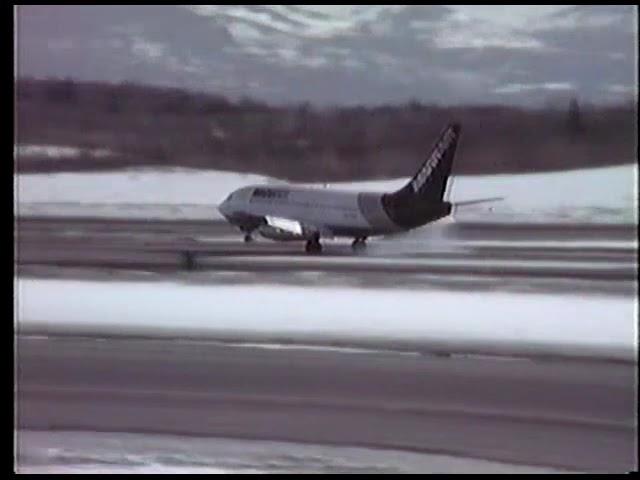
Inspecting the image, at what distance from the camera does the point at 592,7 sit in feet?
6.00

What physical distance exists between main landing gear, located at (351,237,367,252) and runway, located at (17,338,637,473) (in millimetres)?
238

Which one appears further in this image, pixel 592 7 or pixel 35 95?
pixel 35 95

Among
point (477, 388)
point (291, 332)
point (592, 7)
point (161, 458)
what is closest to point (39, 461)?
point (161, 458)

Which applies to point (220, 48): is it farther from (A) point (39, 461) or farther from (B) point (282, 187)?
(A) point (39, 461)

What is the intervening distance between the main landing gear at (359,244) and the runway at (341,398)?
238 mm

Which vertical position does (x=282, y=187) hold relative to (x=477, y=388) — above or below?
above

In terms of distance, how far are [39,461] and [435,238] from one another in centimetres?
102

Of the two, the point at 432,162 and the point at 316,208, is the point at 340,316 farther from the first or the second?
the point at 432,162

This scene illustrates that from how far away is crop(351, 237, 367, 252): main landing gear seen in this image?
6.31 ft

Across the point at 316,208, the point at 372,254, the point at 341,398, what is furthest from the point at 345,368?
the point at 316,208

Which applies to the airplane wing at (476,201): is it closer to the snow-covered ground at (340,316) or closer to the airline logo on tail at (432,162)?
the airline logo on tail at (432,162)

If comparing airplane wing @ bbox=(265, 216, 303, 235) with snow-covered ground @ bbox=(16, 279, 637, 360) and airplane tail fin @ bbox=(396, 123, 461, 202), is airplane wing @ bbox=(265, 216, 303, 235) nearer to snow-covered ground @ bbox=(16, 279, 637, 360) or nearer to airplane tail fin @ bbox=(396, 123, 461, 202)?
snow-covered ground @ bbox=(16, 279, 637, 360)

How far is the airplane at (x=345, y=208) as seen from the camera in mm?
1896

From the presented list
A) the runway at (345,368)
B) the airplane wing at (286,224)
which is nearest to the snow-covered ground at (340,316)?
the runway at (345,368)
